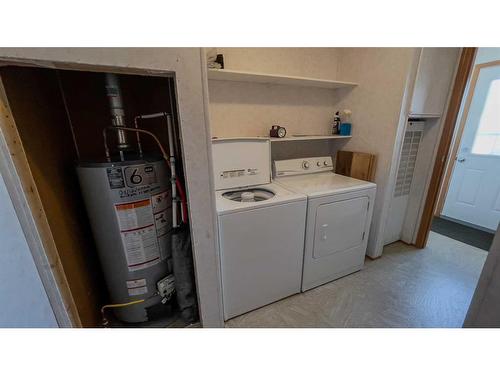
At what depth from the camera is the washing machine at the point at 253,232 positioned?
4.85 feet

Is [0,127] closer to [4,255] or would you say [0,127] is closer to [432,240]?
[4,255]

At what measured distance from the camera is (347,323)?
161cm

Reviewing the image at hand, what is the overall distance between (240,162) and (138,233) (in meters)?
1.05

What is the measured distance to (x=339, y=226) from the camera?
1865mm

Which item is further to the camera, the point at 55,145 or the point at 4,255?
the point at 55,145

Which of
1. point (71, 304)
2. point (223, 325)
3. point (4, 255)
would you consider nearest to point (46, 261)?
point (4, 255)

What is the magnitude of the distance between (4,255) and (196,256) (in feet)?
2.85

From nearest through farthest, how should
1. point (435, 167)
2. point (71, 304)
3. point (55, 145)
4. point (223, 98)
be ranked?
1. point (71, 304)
2. point (55, 145)
3. point (223, 98)
4. point (435, 167)

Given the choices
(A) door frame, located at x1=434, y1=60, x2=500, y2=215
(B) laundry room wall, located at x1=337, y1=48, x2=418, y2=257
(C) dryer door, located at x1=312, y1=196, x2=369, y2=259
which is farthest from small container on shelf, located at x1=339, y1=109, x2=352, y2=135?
(A) door frame, located at x1=434, y1=60, x2=500, y2=215

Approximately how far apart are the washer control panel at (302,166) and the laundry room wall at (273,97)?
0.37m

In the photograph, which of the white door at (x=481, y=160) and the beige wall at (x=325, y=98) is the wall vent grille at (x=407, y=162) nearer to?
the beige wall at (x=325, y=98)

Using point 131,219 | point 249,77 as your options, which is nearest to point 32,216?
point 131,219

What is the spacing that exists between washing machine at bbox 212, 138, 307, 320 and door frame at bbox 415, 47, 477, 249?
1.81m

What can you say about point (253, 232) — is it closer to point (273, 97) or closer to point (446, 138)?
point (273, 97)
